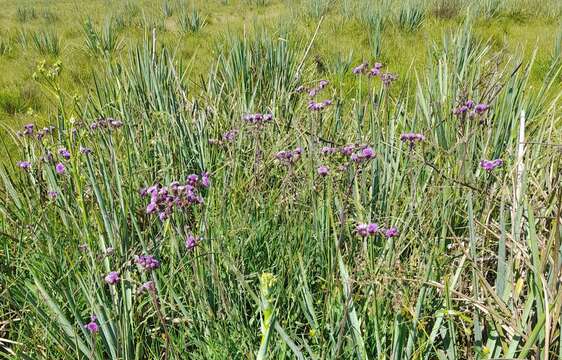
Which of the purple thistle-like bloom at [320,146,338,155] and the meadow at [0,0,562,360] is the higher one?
the purple thistle-like bloom at [320,146,338,155]

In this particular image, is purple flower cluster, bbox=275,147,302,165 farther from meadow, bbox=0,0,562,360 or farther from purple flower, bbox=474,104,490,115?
purple flower, bbox=474,104,490,115

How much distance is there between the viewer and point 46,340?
1314 millimetres

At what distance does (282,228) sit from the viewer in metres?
1.50

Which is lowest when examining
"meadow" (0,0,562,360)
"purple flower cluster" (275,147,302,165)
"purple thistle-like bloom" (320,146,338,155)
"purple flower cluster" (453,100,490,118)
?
"meadow" (0,0,562,360)


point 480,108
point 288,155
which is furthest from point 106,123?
point 480,108

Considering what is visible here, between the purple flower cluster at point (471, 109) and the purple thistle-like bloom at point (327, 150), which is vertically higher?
the purple flower cluster at point (471, 109)

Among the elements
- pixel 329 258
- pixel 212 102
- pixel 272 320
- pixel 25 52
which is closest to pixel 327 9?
pixel 25 52

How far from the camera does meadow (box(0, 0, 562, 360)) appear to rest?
1.19 m

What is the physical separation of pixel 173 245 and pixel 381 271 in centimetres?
51

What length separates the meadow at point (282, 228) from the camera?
119cm

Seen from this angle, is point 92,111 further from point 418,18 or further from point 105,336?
point 418,18

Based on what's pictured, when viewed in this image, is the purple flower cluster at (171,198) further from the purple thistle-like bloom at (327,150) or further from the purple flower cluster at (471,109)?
the purple flower cluster at (471,109)

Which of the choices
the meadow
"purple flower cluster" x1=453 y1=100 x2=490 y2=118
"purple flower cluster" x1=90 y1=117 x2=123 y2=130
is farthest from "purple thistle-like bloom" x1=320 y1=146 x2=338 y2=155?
"purple flower cluster" x1=90 y1=117 x2=123 y2=130

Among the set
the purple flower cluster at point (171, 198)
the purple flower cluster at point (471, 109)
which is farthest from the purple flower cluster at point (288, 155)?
the purple flower cluster at point (471, 109)
